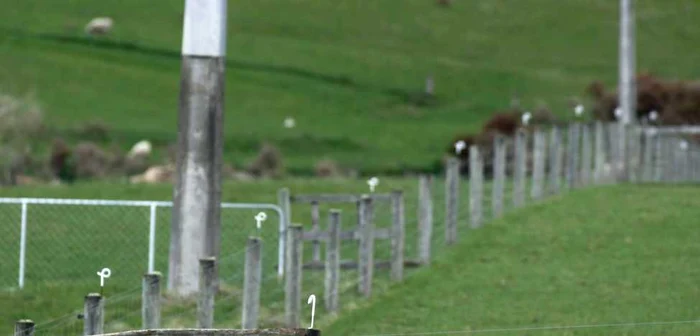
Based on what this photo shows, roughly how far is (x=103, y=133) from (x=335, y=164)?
10.5 m

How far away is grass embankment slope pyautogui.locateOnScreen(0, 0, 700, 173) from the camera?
7331cm

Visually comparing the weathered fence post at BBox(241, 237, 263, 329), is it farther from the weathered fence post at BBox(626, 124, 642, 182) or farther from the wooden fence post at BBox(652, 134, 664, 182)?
the wooden fence post at BBox(652, 134, 664, 182)

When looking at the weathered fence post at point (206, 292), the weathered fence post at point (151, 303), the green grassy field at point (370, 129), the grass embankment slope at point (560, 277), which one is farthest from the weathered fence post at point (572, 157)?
the weathered fence post at point (151, 303)

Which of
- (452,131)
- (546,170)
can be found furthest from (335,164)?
(546,170)

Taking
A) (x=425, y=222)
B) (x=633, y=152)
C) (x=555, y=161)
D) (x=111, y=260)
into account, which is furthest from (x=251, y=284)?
(x=633, y=152)

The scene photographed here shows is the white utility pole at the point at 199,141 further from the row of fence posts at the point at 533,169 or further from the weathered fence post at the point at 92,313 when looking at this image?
the weathered fence post at the point at 92,313

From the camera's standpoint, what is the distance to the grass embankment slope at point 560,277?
717 inches

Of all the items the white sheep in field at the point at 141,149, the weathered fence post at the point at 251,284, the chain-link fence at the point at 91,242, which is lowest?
the weathered fence post at the point at 251,284

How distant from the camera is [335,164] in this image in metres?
62.1

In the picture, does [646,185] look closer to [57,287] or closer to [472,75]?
[57,287]

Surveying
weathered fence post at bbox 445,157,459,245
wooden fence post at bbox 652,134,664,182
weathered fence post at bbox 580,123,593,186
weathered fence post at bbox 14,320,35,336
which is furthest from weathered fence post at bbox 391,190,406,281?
wooden fence post at bbox 652,134,664,182

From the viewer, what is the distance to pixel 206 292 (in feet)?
50.3

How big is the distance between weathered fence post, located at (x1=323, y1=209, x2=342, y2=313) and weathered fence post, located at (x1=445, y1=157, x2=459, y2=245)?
15.1 feet

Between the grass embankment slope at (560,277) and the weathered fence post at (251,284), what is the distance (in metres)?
1.17
